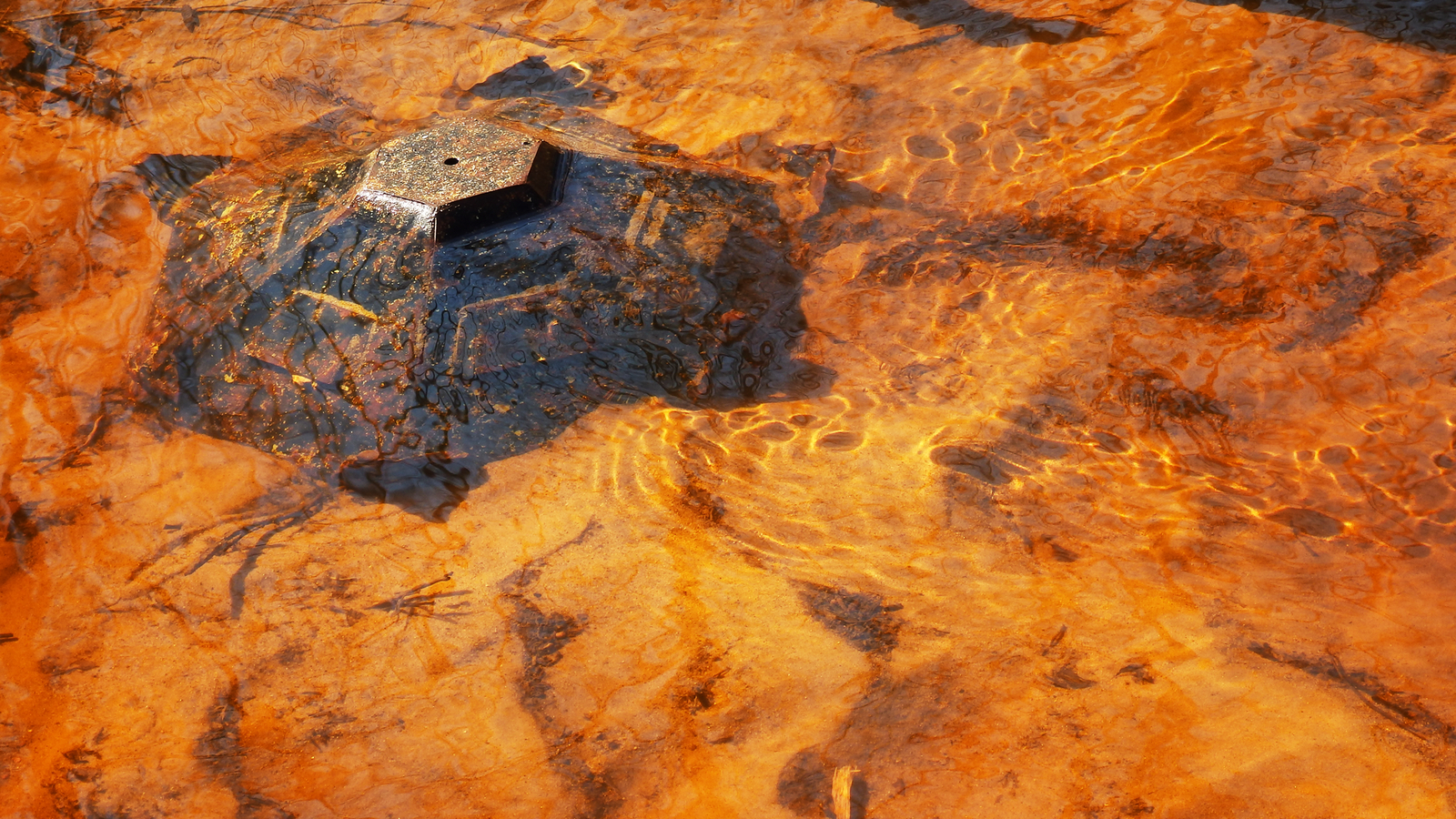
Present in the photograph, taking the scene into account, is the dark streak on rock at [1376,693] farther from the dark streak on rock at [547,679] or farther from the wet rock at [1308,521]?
the dark streak on rock at [547,679]

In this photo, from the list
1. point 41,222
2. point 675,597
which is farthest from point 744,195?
point 41,222

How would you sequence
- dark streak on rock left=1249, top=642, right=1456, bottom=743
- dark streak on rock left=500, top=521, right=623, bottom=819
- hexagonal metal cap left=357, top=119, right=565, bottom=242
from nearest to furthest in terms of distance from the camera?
dark streak on rock left=1249, top=642, right=1456, bottom=743 → dark streak on rock left=500, top=521, right=623, bottom=819 → hexagonal metal cap left=357, top=119, right=565, bottom=242

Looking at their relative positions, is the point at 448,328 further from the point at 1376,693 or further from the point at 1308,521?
the point at 1376,693

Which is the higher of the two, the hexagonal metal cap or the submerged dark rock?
the hexagonal metal cap

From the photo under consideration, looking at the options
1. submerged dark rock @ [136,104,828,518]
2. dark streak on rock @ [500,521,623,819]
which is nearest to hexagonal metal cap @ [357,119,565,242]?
submerged dark rock @ [136,104,828,518]

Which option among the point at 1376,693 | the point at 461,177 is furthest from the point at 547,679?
the point at 1376,693

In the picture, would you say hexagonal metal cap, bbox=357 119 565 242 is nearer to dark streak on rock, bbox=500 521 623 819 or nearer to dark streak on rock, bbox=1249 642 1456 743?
dark streak on rock, bbox=500 521 623 819

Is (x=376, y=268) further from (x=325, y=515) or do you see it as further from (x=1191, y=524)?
(x=1191, y=524)
